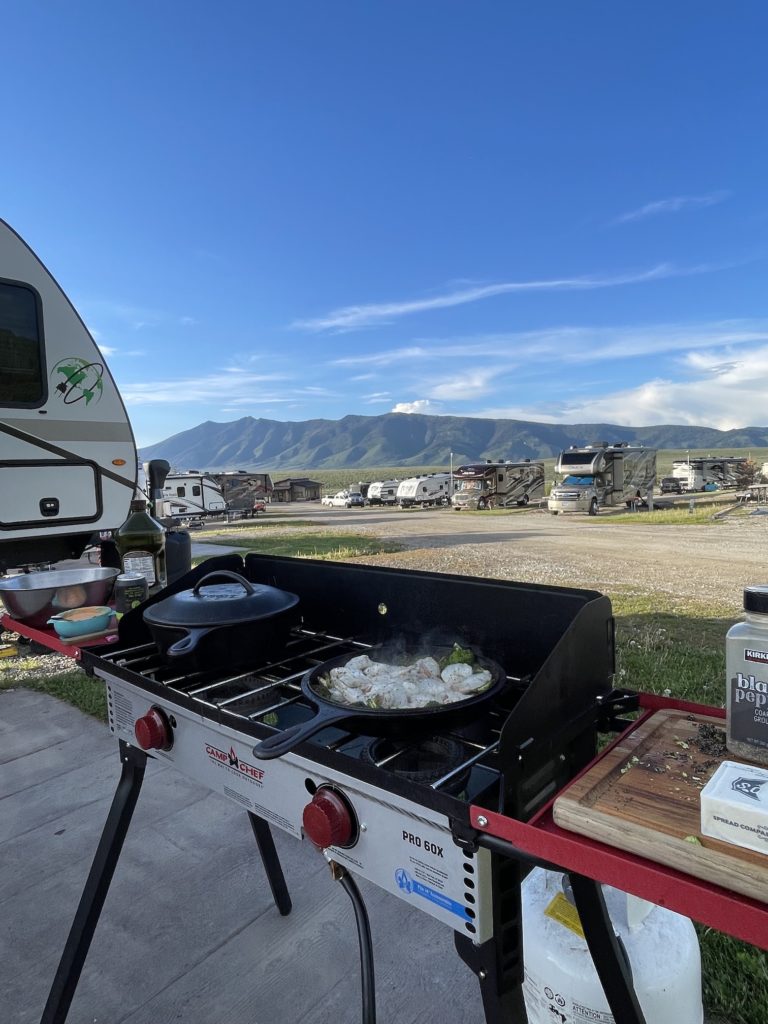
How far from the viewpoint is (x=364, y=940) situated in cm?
158

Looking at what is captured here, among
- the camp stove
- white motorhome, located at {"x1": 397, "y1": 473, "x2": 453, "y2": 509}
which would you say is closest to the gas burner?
the camp stove

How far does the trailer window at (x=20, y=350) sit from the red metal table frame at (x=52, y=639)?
2.82 metres

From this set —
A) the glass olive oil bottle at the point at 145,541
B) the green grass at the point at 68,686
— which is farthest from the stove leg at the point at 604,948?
the green grass at the point at 68,686

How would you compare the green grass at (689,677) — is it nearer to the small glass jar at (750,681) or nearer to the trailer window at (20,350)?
the small glass jar at (750,681)

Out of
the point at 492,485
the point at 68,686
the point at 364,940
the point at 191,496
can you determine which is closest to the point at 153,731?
the point at 364,940

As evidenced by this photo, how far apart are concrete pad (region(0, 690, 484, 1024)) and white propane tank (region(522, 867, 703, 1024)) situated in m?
0.73

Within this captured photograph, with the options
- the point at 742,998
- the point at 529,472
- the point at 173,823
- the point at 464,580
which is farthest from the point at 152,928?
the point at 529,472

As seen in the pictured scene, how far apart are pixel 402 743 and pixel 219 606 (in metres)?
0.66

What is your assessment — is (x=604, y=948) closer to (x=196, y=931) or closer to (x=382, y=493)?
(x=196, y=931)

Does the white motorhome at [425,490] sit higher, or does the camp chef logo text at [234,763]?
the camp chef logo text at [234,763]

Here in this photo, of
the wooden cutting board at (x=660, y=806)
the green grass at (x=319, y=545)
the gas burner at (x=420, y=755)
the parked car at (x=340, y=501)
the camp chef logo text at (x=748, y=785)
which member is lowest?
the parked car at (x=340, y=501)

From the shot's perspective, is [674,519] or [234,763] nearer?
[234,763]

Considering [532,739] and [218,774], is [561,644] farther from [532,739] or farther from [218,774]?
[218,774]

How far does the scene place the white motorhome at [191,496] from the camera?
3000 cm
